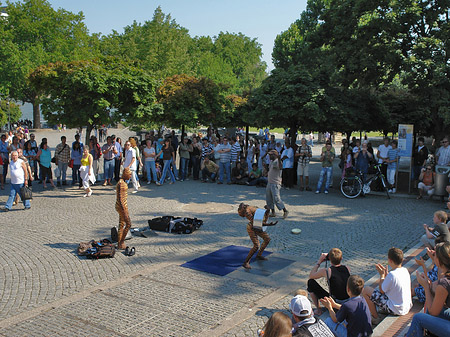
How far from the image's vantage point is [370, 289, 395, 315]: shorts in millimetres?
5762

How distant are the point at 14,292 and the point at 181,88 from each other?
561 inches

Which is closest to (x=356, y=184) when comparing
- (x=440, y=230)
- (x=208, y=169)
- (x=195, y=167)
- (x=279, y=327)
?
(x=208, y=169)

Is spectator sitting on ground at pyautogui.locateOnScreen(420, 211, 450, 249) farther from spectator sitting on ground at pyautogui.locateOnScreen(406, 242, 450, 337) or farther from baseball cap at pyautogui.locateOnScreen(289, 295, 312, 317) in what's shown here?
baseball cap at pyautogui.locateOnScreen(289, 295, 312, 317)

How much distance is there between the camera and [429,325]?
4.77 meters

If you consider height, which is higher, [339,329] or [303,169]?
[303,169]

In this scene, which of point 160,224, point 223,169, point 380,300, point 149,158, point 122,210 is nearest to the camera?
point 380,300

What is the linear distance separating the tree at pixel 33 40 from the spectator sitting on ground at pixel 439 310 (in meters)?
46.5

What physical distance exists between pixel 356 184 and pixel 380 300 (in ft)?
31.8

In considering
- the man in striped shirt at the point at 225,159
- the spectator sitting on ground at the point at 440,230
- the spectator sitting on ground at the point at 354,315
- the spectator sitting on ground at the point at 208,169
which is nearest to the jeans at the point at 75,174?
the spectator sitting on ground at the point at 208,169

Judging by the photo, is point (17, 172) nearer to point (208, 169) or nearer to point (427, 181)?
point (208, 169)

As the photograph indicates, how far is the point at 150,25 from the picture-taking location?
4409cm

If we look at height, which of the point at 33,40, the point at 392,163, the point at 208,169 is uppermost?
the point at 33,40

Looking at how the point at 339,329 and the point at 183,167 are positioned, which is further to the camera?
the point at 183,167

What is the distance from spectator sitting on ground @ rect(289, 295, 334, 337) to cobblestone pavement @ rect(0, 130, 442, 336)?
57.6 inches
